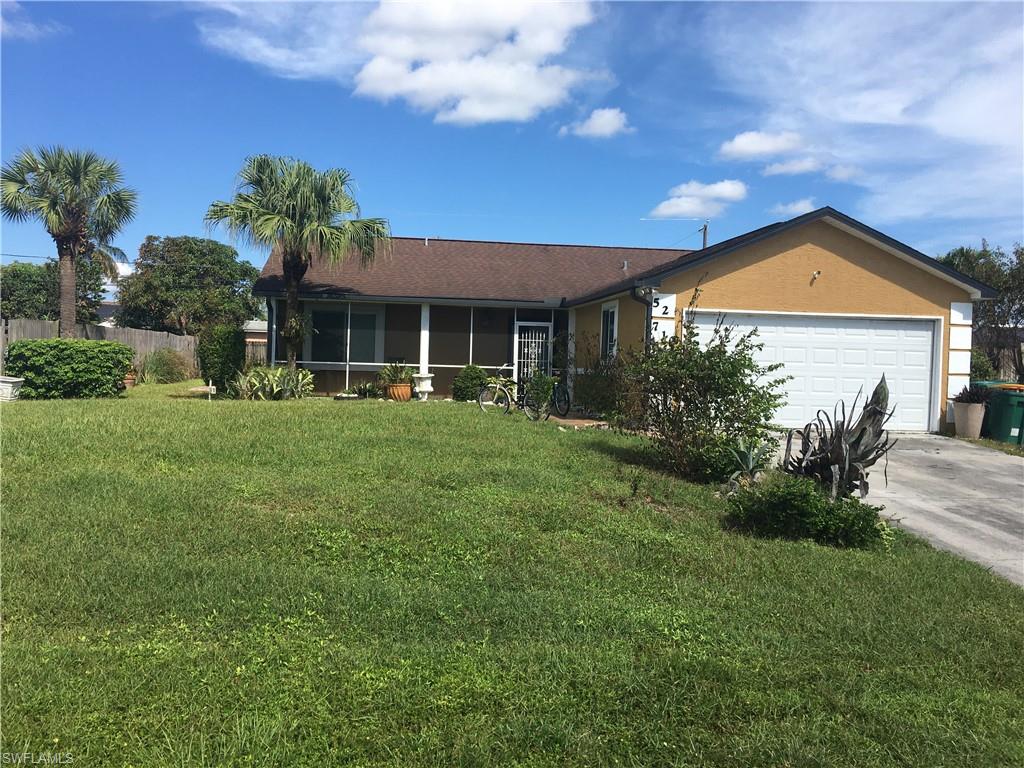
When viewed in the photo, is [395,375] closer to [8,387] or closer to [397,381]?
[397,381]

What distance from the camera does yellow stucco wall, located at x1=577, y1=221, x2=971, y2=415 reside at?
42.5ft

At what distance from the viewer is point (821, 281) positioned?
42.5 feet

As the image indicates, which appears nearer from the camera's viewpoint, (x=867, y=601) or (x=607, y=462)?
(x=867, y=601)

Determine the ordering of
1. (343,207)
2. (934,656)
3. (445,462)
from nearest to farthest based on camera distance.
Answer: (934,656) → (445,462) → (343,207)

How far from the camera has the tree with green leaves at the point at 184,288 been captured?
116ft

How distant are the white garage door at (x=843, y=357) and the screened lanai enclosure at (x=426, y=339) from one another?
222 inches

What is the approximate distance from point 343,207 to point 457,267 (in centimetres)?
451

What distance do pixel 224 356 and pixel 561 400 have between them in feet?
26.4

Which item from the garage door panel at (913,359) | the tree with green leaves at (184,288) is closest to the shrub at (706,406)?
the garage door panel at (913,359)

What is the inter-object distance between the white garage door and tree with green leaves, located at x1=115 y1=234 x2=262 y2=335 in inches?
1013

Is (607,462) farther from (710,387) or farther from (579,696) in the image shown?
(579,696)

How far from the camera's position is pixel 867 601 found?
4707 mm

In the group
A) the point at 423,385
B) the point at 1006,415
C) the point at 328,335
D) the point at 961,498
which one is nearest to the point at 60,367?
the point at 328,335

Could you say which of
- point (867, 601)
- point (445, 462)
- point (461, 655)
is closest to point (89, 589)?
point (461, 655)
